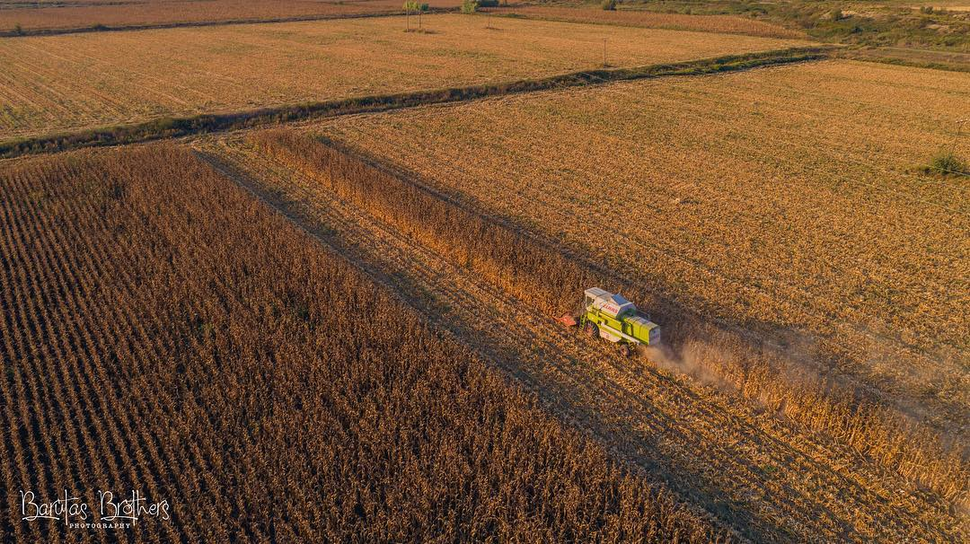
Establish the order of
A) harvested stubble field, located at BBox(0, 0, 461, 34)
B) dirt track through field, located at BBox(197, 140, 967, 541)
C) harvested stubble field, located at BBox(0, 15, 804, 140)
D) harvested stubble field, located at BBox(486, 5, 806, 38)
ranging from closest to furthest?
dirt track through field, located at BBox(197, 140, 967, 541) < harvested stubble field, located at BBox(0, 15, 804, 140) < harvested stubble field, located at BBox(486, 5, 806, 38) < harvested stubble field, located at BBox(0, 0, 461, 34)

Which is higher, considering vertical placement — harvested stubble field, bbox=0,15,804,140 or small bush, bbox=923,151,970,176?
harvested stubble field, bbox=0,15,804,140

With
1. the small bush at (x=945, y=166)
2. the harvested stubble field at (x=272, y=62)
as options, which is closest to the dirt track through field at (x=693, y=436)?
the small bush at (x=945, y=166)

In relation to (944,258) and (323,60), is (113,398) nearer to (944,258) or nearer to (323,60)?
(944,258)

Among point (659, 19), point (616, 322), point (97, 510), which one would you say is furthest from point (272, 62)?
point (659, 19)

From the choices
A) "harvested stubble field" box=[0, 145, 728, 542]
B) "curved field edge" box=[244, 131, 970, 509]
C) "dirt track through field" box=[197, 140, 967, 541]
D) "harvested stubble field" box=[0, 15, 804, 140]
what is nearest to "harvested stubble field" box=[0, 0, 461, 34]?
"harvested stubble field" box=[0, 15, 804, 140]

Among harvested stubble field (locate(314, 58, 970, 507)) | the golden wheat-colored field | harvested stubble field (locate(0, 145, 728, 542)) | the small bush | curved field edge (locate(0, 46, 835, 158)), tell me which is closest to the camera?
harvested stubble field (locate(0, 145, 728, 542))

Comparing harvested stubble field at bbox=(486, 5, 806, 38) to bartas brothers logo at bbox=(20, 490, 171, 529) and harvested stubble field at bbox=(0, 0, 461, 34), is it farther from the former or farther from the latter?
bartas brothers logo at bbox=(20, 490, 171, 529)
